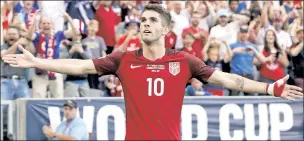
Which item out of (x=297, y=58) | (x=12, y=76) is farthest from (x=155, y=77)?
(x=297, y=58)

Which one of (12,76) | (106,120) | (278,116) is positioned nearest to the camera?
(12,76)

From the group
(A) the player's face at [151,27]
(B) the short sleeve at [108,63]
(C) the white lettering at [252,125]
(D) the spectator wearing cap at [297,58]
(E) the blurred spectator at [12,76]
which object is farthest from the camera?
(D) the spectator wearing cap at [297,58]

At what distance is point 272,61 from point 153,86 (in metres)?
9.64

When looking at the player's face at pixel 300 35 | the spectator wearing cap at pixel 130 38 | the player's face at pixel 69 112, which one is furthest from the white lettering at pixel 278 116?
the player's face at pixel 69 112

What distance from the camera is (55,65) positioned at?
8.28m

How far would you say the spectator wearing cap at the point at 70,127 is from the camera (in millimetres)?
15335

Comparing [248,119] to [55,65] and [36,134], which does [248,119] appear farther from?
[55,65]

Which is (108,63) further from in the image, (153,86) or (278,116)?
(278,116)

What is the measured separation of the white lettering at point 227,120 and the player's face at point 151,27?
28.3 feet

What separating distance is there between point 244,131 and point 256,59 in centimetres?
167

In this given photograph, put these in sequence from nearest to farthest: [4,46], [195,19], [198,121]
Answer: [4,46]
[198,121]
[195,19]

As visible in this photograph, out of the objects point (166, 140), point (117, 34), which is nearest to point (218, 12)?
point (117, 34)

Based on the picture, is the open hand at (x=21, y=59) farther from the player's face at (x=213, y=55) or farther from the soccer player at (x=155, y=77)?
the player's face at (x=213, y=55)

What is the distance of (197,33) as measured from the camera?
703 inches
